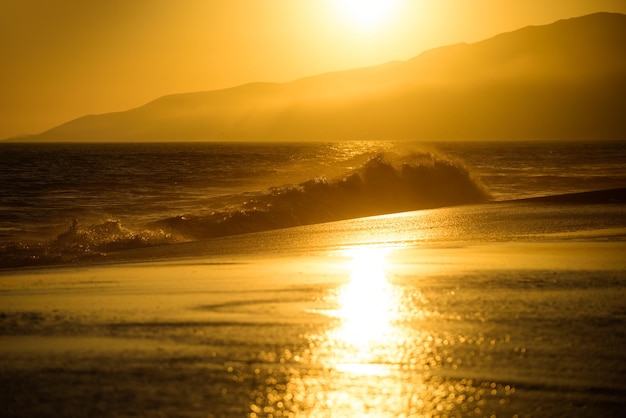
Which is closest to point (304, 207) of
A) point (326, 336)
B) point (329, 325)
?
point (329, 325)

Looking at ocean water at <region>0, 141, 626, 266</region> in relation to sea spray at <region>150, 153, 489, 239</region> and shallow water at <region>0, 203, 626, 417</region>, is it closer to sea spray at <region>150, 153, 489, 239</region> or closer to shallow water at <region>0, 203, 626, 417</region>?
sea spray at <region>150, 153, 489, 239</region>

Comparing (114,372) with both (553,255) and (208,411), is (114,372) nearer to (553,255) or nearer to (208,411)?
(208,411)

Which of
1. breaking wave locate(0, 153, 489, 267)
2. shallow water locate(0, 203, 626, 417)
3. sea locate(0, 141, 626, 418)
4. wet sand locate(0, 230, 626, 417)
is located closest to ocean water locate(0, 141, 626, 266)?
breaking wave locate(0, 153, 489, 267)

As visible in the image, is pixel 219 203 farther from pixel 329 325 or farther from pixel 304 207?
pixel 329 325

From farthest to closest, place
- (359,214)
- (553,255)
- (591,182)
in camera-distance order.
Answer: (591,182), (359,214), (553,255)

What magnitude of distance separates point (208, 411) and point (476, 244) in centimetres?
757

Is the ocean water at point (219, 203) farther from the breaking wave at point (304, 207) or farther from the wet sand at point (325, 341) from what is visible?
the wet sand at point (325, 341)

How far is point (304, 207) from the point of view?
19953 millimetres

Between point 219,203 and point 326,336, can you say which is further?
point 219,203

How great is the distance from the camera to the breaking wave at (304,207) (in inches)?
553

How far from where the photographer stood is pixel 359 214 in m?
20.8

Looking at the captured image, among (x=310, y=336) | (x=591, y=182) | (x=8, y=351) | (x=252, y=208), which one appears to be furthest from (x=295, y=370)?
(x=591, y=182)

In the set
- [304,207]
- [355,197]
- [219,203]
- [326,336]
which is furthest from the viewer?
[219,203]

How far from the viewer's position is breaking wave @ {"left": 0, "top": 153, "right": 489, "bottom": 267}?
46.0ft
